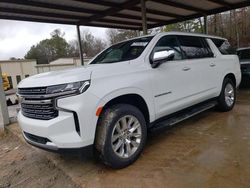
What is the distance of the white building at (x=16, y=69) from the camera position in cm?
3582

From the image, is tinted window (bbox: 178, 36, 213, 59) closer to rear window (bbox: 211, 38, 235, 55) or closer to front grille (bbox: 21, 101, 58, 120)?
rear window (bbox: 211, 38, 235, 55)

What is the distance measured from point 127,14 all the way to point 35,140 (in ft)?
25.8

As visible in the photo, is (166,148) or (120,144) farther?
(166,148)

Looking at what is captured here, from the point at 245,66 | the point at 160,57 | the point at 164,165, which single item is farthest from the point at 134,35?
the point at 164,165

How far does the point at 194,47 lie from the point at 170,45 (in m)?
0.81

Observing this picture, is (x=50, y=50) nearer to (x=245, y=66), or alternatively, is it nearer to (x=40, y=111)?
(x=245, y=66)

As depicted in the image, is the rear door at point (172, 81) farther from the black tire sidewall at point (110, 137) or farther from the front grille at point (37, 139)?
the front grille at point (37, 139)

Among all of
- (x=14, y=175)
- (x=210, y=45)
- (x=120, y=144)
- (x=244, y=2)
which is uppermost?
(x=244, y=2)

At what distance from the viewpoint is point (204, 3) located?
886 centimetres

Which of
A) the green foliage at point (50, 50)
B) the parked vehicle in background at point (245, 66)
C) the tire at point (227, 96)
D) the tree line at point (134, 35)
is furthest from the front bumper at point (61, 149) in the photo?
the green foliage at point (50, 50)

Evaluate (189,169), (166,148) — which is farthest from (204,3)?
(189,169)

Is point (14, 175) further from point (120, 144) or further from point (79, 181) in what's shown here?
point (120, 144)

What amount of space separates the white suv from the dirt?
49 cm

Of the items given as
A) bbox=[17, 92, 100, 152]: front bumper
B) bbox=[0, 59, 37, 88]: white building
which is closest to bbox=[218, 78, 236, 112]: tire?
bbox=[17, 92, 100, 152]: front bumper
